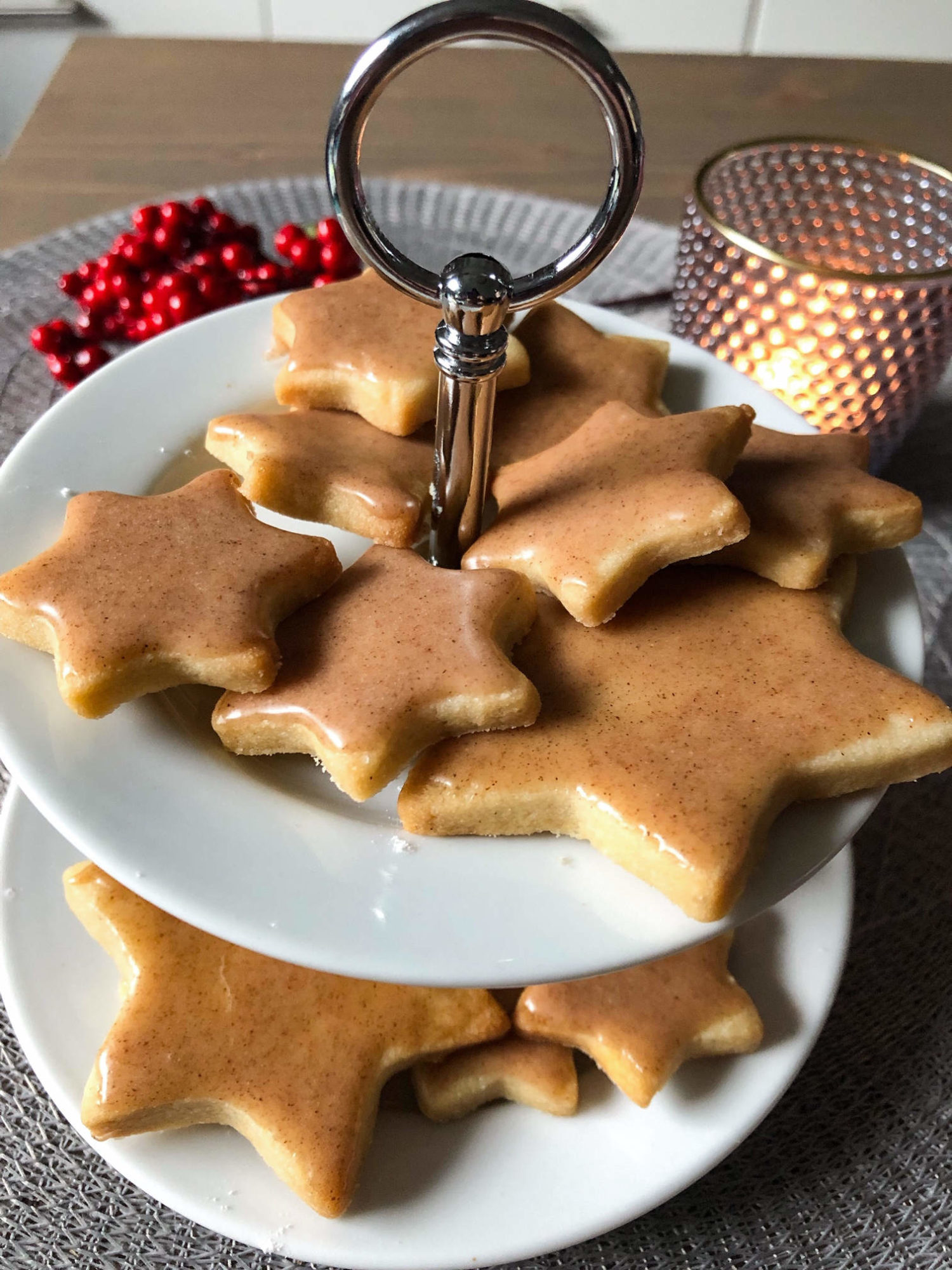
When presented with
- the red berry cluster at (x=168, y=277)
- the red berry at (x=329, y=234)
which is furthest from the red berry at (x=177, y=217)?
the red berry at (x=329, y=234)

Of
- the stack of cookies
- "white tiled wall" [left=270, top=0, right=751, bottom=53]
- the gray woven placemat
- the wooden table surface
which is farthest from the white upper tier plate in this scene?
"white tiled wall" [left=270, top=0, right=751, bottom=53]

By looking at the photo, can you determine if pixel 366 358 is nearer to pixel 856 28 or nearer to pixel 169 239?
pixel 169 239

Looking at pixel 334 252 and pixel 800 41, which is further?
pixel 800 41

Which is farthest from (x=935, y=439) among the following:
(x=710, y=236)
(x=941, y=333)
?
(x=710, y=236)

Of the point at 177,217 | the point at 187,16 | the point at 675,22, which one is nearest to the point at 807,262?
the point at 177,217

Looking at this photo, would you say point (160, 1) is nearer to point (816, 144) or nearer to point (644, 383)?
point (816, 144)

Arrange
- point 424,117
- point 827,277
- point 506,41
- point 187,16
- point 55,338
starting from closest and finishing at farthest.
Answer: point 506,41
point 827,277
point 55,338
point 424,117
point 187,16

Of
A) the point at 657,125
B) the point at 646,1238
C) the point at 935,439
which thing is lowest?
the point at 646,1238
